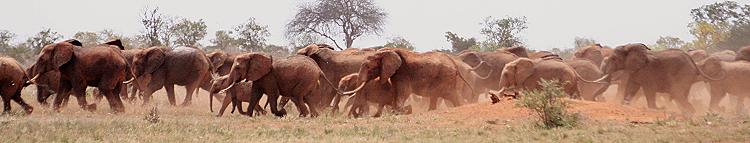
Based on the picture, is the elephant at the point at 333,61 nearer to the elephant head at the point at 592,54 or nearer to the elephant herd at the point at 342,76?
the elephant herd at the point at 342,76

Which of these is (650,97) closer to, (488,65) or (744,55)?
(488,65)

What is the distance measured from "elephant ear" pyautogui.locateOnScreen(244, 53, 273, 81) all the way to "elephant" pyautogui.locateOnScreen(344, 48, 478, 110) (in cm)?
181

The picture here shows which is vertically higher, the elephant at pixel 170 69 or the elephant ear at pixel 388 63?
the elephant ear at pixel 388 63

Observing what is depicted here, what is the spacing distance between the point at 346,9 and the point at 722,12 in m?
26.4

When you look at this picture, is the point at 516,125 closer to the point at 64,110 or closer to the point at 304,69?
the point at 304,69

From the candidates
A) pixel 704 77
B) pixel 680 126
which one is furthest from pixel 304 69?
pixel 704 77

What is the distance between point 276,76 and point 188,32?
42.6 metres

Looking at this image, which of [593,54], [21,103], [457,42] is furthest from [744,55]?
[457,42]

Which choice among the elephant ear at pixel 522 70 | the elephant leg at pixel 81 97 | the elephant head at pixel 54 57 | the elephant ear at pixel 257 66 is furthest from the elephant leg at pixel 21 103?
the elephant ear at pixel 522 70

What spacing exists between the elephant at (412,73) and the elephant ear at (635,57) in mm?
4361

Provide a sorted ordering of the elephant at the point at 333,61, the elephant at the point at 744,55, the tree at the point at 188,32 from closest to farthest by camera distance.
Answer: the elephant at the point at 333,61, the elephant at the point at 744,55, the tree at the point at 188,32

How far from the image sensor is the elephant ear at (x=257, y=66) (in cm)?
1771

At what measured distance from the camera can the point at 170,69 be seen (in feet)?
75.2

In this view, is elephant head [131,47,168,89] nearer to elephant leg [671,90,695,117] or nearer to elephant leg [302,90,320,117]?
elephant leg [302,90,320,117]
